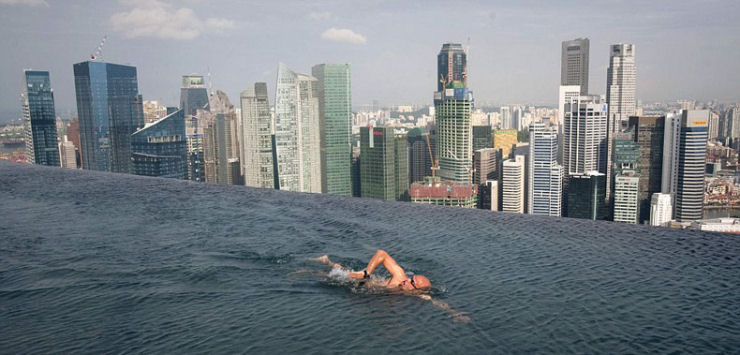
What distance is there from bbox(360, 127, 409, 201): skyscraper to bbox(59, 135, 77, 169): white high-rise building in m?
33.7

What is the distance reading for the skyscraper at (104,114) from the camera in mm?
62922

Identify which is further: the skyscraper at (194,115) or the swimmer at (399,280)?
the skyscraper at (194,115)

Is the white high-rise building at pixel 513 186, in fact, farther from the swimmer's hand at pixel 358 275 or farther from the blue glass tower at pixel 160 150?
the swimmer's hand at pixel 358 275

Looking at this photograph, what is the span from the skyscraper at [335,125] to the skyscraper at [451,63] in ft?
107

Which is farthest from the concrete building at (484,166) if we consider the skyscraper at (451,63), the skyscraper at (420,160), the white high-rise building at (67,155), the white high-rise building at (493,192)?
the white high-rise building at (67,155)

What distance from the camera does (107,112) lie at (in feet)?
213

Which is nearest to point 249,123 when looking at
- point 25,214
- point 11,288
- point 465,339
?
point 25,214

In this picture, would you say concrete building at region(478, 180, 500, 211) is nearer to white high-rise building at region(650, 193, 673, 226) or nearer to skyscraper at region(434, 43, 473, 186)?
skyscraper at region(434, 43, 473, 186)

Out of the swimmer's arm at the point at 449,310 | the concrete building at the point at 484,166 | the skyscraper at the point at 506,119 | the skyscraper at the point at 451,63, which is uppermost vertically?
the skyscraper at the point at 451,63

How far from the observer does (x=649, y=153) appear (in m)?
49.8

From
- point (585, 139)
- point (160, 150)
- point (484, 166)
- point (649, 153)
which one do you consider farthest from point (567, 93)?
point (160, 150)

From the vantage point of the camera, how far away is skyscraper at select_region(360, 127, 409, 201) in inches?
2327

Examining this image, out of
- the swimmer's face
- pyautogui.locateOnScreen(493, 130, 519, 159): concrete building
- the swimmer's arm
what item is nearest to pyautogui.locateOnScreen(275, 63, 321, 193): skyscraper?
pyautogui.locateOnScreen(493, 130, 519, 159): concrete building

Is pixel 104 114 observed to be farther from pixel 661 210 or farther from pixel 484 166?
pixel 661 210
